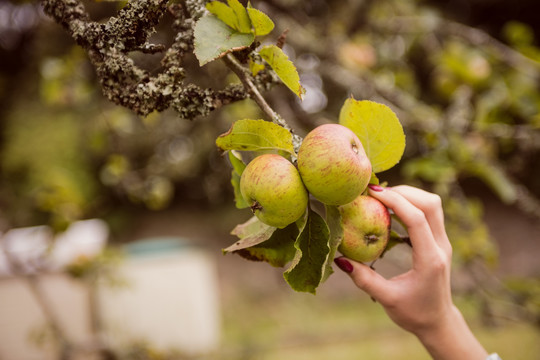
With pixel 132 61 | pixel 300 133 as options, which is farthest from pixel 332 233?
pixel 300 133

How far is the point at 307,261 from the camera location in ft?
1.96

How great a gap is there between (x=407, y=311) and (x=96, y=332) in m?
2.16

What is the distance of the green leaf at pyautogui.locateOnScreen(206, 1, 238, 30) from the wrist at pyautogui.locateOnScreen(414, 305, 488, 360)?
629 mm

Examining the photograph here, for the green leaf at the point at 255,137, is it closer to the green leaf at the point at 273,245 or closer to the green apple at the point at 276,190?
the green apple at the point at 276,190

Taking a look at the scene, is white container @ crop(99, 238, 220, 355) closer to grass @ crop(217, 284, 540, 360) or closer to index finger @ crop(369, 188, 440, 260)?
grass @ crop(217, 284, 540, 360)

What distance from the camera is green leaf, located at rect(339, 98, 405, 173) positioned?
2.11 ft

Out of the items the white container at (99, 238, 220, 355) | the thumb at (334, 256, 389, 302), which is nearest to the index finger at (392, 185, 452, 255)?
the thumb at (334, 256, 389, 302)

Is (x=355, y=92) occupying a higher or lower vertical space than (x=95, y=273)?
higher

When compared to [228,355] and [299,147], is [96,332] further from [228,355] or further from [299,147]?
[299,147]

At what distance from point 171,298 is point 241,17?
3197mm

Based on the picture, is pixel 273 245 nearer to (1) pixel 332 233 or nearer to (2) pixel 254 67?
(1) pixel 332 233

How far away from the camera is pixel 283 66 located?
56 cm

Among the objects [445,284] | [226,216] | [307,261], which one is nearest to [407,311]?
[445,284]

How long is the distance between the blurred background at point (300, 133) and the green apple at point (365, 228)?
0.30 metres
